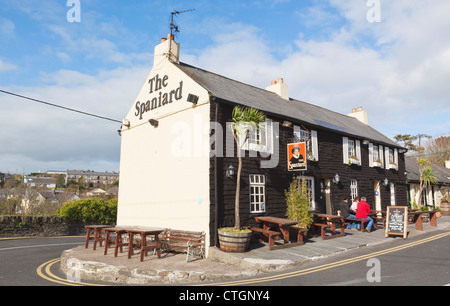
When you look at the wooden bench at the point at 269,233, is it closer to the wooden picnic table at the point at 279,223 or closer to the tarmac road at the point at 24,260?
the wooden picnic table at the point at 279,223

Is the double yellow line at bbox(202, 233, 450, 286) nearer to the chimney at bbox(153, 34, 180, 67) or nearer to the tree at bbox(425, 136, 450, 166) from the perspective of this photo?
the chimney at bbox(153, 34, 180, 67)

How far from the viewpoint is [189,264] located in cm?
898

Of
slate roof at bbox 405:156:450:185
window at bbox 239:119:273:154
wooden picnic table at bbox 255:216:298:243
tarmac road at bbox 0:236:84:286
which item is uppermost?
window at bbox 239:119:273:154

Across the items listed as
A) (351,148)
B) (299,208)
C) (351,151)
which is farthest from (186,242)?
(351,148)

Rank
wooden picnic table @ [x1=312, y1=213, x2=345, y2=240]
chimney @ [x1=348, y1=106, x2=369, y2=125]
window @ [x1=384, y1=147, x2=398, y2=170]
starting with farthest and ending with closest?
1. chimney @ [x1=348, y1=106, x2=369, y2=125]
2. window @ [x1=384, y1=147, x2=398, y2=170]
3. wooden picnic table @ [x1=312, y1=213, x2=345, y2=240]

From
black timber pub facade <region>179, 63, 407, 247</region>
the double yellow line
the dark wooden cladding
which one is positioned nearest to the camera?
the double yellow line

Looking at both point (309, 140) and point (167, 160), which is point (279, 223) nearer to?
point (167, 160)

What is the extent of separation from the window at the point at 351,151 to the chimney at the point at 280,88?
14.3 ft

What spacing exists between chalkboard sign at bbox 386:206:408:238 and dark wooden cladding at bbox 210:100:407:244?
3020mm

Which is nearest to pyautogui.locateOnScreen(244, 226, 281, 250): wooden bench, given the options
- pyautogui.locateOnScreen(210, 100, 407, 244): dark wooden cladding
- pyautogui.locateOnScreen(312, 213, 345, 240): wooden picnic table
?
pyautogui.locateOnScreen(210, 100, 407, 244): dark wooden cladding

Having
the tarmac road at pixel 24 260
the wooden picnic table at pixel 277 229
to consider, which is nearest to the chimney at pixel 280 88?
the wooden picnic table at pixel 277 229

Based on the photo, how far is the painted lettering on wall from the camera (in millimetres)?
12960

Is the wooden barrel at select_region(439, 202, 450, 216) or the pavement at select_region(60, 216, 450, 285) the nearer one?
the pavement at select_region(60, 216, 450, 285)
